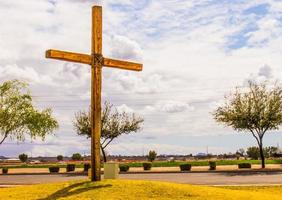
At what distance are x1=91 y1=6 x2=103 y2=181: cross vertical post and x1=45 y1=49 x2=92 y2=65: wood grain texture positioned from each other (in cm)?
23

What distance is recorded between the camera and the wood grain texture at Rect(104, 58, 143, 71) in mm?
15979

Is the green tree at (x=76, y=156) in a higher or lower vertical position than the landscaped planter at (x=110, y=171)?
higher

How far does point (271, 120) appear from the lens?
43.9 meters

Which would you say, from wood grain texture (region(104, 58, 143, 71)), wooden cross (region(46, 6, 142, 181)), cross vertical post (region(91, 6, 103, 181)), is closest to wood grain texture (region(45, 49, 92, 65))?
wooden cross (region(46, 6, 142, 181))

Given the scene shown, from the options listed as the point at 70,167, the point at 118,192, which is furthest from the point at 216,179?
the point at 70,167

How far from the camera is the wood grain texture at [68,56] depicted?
48.2 ft

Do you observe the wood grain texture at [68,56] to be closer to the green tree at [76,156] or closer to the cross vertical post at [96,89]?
the cross vertical post at [96,89]

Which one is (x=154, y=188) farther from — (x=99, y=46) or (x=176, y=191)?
(x=99, y=46)

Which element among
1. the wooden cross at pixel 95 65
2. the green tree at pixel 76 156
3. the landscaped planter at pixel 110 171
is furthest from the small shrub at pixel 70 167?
the green tree at pixel 76 156

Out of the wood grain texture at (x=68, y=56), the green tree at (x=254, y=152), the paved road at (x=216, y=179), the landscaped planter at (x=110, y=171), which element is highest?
the wood grain texture at (x=68, y=56)

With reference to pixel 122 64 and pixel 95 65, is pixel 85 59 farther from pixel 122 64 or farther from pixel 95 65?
pixel 122 64

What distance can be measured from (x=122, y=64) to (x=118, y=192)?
15.3 feet

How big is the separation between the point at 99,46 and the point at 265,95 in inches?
1239

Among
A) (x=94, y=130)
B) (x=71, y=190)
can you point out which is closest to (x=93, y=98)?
(x=94, y=130)
